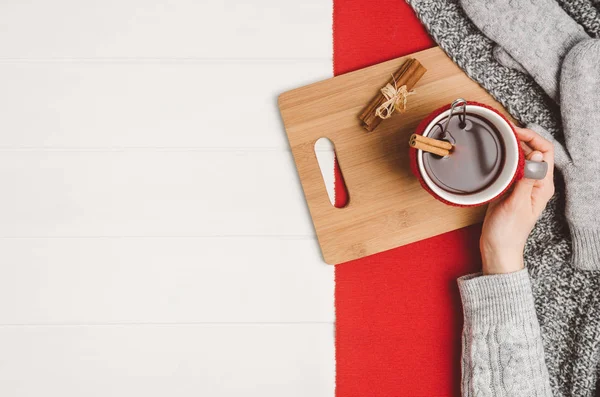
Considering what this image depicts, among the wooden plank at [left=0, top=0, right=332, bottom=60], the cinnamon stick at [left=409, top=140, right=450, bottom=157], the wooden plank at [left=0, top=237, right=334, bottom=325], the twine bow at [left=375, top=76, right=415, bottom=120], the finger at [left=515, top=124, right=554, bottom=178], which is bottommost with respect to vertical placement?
the wooden plank at [left=0, top=237, right=334, bottom=325]

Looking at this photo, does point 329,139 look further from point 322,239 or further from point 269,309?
point 269,309

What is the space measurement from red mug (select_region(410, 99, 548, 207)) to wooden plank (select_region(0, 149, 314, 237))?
0.22 meters

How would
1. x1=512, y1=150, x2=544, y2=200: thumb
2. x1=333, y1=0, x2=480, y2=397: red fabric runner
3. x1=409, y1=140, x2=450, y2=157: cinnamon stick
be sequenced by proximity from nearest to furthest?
x1=409, y1=140, x2=450, y2=157: cinnamon stick, x1=512, y1=150, x2=544, y2=200: thumb, x1=333, y1=0, x2=480, y2=397: red fabric runner

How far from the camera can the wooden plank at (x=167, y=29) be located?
763 millimetres

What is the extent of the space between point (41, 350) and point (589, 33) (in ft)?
2.94

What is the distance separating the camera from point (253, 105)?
756 mm

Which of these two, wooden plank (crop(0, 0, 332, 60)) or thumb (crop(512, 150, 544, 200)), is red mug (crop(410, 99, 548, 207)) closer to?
thumb (crop(512, 150, 544, 200))

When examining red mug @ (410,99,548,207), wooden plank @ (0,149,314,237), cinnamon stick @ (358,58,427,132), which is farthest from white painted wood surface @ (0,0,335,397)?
red mug @ (410,99,548,207)

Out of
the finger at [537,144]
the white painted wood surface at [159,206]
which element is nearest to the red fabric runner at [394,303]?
the white painted wood surface at [159,206]

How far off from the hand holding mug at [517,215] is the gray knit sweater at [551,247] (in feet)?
0.16

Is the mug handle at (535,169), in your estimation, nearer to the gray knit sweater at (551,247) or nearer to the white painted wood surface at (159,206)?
the gray knit sweater at (551,247)

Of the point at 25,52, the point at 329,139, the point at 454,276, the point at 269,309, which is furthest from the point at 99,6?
the point at 454,276

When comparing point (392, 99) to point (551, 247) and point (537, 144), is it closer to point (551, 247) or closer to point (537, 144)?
point (537, 144)

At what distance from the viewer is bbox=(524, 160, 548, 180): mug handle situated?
0.60 metres
